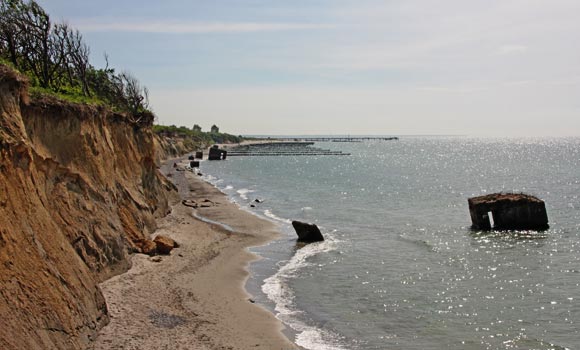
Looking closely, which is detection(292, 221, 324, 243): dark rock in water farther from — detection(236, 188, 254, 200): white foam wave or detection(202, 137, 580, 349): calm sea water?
detection(236, 188, 254, 200): white foam wave

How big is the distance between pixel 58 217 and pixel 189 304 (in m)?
5.91

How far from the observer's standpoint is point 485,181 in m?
88.7

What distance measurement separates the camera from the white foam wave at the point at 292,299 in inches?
731

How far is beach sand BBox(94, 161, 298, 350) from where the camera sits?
17.2m

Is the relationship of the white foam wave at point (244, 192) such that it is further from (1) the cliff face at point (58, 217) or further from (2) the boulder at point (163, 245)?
(2) the boulder at point (163, 245)

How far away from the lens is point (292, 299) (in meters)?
23.4

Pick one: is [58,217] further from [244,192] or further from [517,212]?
[244,192]

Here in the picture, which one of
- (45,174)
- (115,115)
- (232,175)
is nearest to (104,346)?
(45,174)

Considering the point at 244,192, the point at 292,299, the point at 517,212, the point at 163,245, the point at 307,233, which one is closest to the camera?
the point at 292,299

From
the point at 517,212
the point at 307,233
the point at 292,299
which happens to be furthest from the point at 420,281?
the point at 517,212

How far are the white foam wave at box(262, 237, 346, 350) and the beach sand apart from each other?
68cm

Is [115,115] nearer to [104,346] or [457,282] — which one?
[104,346]

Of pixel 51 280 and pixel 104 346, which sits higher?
pixel 51 280

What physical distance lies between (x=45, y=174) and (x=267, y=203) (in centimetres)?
3770
